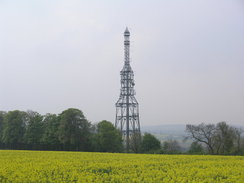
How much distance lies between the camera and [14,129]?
249 ft

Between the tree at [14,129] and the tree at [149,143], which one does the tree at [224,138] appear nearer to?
the tree at [149,143]

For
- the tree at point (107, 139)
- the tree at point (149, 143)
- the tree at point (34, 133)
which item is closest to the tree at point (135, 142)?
the tree at point (149, 143)

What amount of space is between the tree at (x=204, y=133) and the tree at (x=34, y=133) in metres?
37.0

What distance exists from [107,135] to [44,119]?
2089 centimetres

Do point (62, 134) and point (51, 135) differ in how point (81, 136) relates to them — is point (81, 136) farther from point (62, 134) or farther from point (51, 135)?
point (51, 135)

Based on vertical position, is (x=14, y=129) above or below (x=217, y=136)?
above

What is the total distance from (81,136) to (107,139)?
655 cm

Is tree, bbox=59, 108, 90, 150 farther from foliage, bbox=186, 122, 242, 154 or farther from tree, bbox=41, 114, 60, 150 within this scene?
foliage, bbox=186, 122, 242, 154

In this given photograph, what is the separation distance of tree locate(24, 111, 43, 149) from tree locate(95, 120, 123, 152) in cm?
1630

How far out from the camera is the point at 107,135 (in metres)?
66.2

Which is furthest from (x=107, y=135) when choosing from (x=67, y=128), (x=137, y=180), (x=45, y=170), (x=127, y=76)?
(x=137, y=180)

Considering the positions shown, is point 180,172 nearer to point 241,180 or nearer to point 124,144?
point 241,180

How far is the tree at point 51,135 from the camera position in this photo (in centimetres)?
6844

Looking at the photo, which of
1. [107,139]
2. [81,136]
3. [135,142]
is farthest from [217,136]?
[81,136]
